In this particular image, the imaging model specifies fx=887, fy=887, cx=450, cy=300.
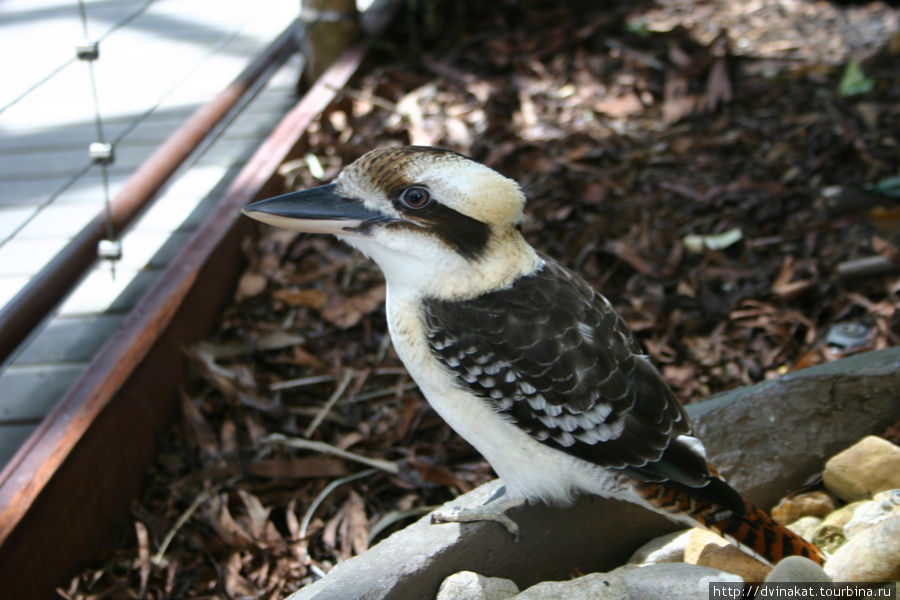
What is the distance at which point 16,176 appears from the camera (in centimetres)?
375

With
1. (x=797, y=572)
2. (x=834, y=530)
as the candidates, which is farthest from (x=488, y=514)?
(x=834, y=530)

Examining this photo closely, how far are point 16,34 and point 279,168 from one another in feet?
5.36

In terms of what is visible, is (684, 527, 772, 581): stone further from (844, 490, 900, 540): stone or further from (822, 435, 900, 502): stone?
(822, 435, 900, 502): stone

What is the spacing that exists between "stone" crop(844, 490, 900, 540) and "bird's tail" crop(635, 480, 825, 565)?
12cm

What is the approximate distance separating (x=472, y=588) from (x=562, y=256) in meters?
1.91

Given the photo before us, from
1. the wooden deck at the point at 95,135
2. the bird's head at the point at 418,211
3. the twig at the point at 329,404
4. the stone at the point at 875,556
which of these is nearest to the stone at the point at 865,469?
the stone at the point at 875,556

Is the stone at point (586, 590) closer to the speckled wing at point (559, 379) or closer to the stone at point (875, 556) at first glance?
the speckled wing at point (559, 379)

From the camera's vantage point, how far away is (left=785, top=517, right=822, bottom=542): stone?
2.47 meters

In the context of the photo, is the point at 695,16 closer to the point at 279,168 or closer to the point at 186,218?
the point at 279,168

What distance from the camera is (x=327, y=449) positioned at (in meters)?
2.99

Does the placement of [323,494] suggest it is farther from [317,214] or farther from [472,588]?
[317,214]

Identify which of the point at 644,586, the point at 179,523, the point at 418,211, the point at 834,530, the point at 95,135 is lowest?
the point at 179,523

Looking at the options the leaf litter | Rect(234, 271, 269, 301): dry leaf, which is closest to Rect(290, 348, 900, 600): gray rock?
the leaf litter

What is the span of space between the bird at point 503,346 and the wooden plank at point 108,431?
1.03m
